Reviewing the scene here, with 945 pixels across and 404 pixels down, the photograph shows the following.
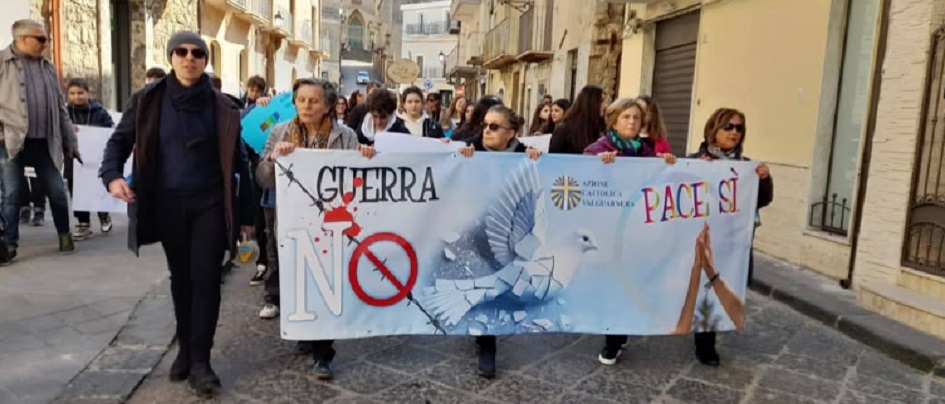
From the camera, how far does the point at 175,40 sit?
10.5 ft

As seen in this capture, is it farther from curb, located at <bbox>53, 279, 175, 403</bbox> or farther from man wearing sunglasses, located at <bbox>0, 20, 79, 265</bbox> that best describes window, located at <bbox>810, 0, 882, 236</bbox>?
man wearing sunglasses, located at <bbox>0, 20, 79, 265</bbox>

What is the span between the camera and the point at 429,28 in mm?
63656

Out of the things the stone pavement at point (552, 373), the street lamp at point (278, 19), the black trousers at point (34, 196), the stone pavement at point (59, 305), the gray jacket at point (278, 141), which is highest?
the street lamp at point (278, 19)

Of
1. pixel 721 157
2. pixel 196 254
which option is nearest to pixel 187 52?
pixel 196 254

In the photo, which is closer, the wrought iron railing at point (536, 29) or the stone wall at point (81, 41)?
the stone wall at point (81, 41)

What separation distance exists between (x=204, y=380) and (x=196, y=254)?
620 millimetres

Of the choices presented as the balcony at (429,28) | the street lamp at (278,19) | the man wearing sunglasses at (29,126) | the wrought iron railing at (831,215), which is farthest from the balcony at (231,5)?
the balcony at (429,28)

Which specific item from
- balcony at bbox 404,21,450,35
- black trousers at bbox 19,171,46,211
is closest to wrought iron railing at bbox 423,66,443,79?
balcony at bbox 404,21,450,35

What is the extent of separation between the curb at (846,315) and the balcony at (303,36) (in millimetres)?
27722

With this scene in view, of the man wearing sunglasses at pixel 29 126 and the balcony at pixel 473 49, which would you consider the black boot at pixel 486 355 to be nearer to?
the man wearing sunglasses at pixel 29 126

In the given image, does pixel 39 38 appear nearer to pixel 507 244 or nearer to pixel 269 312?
pixel 269 312

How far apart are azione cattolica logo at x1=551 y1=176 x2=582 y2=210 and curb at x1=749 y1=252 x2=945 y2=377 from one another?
7.88ft

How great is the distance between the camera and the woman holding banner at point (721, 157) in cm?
408

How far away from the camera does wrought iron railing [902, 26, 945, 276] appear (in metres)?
4.93
